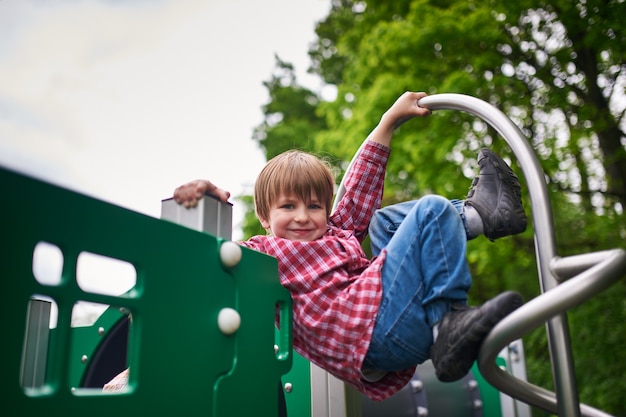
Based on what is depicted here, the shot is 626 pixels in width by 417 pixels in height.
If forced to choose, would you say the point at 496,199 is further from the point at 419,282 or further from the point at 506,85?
the point at 506,85

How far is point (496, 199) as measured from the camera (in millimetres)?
1661

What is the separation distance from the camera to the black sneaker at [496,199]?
160cm

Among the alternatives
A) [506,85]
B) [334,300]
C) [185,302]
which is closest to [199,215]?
[185,302]

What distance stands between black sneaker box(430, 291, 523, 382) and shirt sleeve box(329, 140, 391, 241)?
0.70 metres

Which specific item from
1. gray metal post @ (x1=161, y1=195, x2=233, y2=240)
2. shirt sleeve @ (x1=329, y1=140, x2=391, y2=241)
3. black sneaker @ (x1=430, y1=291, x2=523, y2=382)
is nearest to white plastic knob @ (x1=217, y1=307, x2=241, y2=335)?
gray metal post @ (x1=161, y1=195, x2=233, y2=240)

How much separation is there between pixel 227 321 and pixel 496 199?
88cm

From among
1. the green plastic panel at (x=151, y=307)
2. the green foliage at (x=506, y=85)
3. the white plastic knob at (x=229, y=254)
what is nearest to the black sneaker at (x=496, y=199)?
the green plastic panel at (x=151, y=307)

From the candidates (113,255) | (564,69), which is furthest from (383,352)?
(564,69)

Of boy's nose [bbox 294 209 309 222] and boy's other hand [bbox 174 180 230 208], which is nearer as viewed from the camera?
boy's other hand [bbox 174 180 230 208]

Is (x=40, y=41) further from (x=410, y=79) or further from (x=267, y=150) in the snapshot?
(x=410, y=79)

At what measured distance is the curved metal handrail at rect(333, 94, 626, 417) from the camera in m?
1.25

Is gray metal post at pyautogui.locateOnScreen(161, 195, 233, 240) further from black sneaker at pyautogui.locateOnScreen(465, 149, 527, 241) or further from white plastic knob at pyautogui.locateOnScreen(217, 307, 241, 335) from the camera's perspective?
black sneaker at pyautogui.locateOnScreen(465, 149, 527, 241)

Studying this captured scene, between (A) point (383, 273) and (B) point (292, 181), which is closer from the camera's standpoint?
(A) point (383, 273)

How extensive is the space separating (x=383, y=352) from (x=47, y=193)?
3.13 feet
